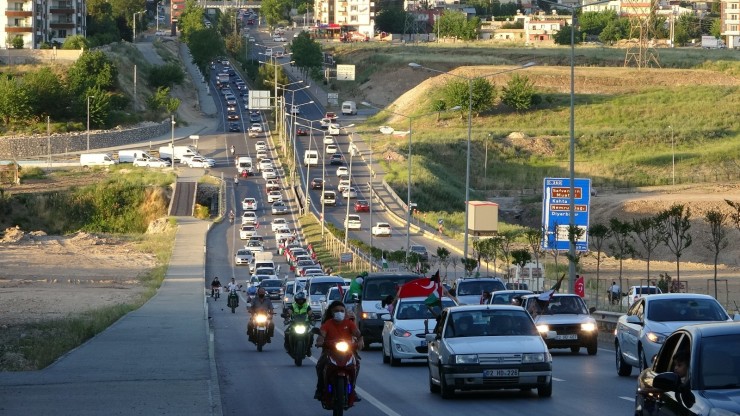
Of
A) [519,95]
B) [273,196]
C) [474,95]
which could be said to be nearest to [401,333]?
[273,196]

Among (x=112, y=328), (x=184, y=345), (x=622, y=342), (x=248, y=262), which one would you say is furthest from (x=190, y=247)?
(x=622, y=342)

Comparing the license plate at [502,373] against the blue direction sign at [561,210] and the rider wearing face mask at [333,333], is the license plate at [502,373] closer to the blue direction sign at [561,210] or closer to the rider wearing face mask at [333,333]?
the rider wearing face mask at [333,333]

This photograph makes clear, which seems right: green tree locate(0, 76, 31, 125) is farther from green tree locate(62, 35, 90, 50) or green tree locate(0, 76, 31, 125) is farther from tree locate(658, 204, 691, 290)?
tree locate(658, 204, 691, 290)

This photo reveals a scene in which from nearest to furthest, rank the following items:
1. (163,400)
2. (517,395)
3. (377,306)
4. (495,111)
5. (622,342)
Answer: (163,400), (517,395), (622,342), (377,306), (495,111)

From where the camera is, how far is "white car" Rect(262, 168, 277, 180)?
11894 centimetres

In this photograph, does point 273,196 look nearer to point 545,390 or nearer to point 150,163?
point 150,163

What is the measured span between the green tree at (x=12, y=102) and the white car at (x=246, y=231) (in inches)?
2146

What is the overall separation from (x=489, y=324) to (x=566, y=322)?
8576 millimetres

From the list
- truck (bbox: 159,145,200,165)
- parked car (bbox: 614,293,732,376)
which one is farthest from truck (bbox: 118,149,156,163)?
parked car (bbox: 614,293,732,376)

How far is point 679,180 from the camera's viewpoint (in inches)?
4916

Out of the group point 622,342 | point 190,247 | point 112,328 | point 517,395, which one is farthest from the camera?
point 190,247

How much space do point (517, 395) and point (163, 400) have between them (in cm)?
533

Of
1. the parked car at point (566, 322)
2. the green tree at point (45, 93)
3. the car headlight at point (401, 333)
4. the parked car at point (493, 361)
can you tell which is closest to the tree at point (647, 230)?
the parked car at point (566, 322)

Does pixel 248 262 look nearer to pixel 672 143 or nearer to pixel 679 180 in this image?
pixel 679 180
